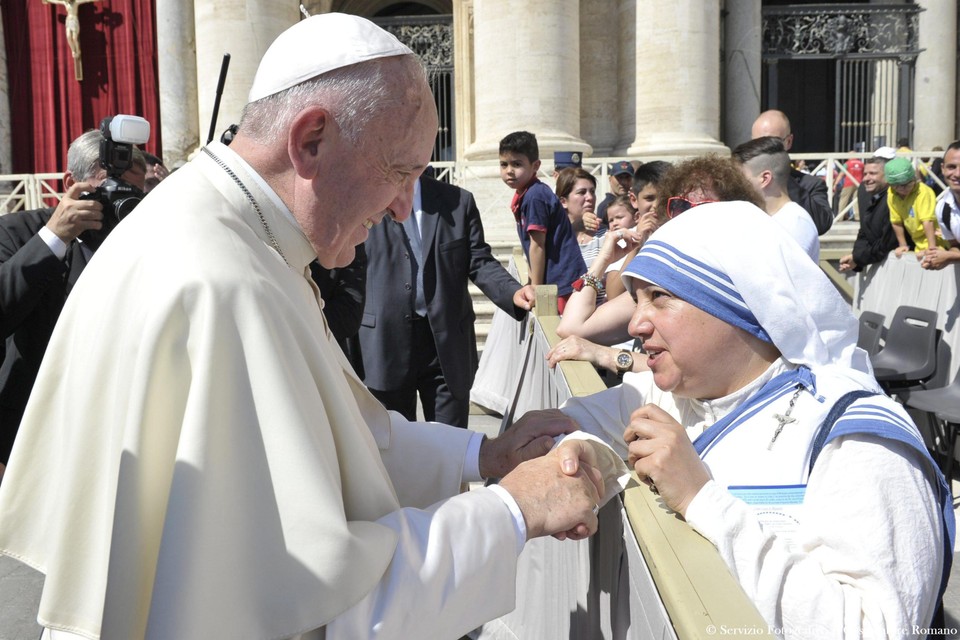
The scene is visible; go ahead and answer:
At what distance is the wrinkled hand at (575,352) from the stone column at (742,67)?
1156 cm

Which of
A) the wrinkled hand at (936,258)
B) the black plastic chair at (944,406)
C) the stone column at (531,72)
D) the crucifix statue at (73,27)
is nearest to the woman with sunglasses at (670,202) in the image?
the black plastic chair at (944,406)

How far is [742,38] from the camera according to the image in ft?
45.1

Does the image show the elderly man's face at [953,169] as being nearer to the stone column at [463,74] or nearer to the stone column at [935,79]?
the stone column at [463,74]


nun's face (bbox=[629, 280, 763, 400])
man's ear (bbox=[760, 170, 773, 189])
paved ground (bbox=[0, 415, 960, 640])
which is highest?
man's ear (bbox=[760, 170, 773, 189])

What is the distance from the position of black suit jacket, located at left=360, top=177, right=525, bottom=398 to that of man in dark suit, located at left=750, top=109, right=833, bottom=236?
293cm

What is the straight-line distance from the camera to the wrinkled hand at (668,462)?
157 centimetres

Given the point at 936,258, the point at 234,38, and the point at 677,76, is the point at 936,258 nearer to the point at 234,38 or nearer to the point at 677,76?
the point at 677,76

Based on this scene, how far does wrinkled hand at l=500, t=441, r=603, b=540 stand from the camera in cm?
155

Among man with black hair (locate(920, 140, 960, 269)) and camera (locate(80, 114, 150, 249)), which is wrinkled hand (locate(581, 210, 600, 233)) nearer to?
man with black hair (locate(920, 140, 960, 269))

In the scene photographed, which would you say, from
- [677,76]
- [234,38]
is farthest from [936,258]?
[234,38]

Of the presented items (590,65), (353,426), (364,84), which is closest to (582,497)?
(353,426)

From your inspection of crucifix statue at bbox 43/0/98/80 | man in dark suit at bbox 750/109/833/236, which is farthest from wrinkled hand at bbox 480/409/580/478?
crucifix statue at bbox 43/0/98/80

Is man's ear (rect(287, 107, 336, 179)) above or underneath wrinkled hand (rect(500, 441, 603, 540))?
above

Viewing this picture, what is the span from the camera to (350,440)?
57.2 inches
